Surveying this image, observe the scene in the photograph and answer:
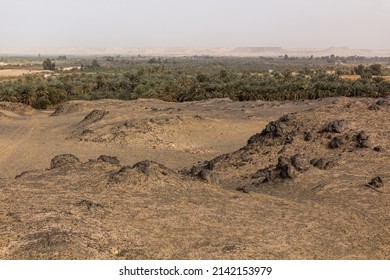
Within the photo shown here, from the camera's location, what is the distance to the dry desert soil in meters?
7.16

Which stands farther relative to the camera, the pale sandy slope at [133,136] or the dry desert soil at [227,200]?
the pale sandy slope at [133,136]

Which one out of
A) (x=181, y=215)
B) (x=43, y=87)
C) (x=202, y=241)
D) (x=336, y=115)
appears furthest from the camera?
(x=43, y=87)

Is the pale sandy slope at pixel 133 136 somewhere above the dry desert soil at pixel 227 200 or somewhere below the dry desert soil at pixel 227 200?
below

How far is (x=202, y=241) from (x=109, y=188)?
3102mm

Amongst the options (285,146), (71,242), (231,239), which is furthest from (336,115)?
(71,242)

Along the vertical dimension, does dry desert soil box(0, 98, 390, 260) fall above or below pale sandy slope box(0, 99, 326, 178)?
above

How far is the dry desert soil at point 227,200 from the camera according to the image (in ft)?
23.5

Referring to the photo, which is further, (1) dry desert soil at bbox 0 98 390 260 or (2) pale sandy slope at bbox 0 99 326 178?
(2) pale sandy slope at bbox 0 99 326 178

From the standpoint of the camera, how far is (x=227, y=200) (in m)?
9.69

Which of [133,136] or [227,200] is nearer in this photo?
[227,200]

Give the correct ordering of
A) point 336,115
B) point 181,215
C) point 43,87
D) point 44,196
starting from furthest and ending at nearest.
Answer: point 43,87 → point 336,115 → point 44,196 → point 181,215

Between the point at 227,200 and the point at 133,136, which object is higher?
the point at 227,200

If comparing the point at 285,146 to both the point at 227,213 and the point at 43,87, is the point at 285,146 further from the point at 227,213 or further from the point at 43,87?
the point at 43,87

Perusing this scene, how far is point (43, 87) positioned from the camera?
149 ft
